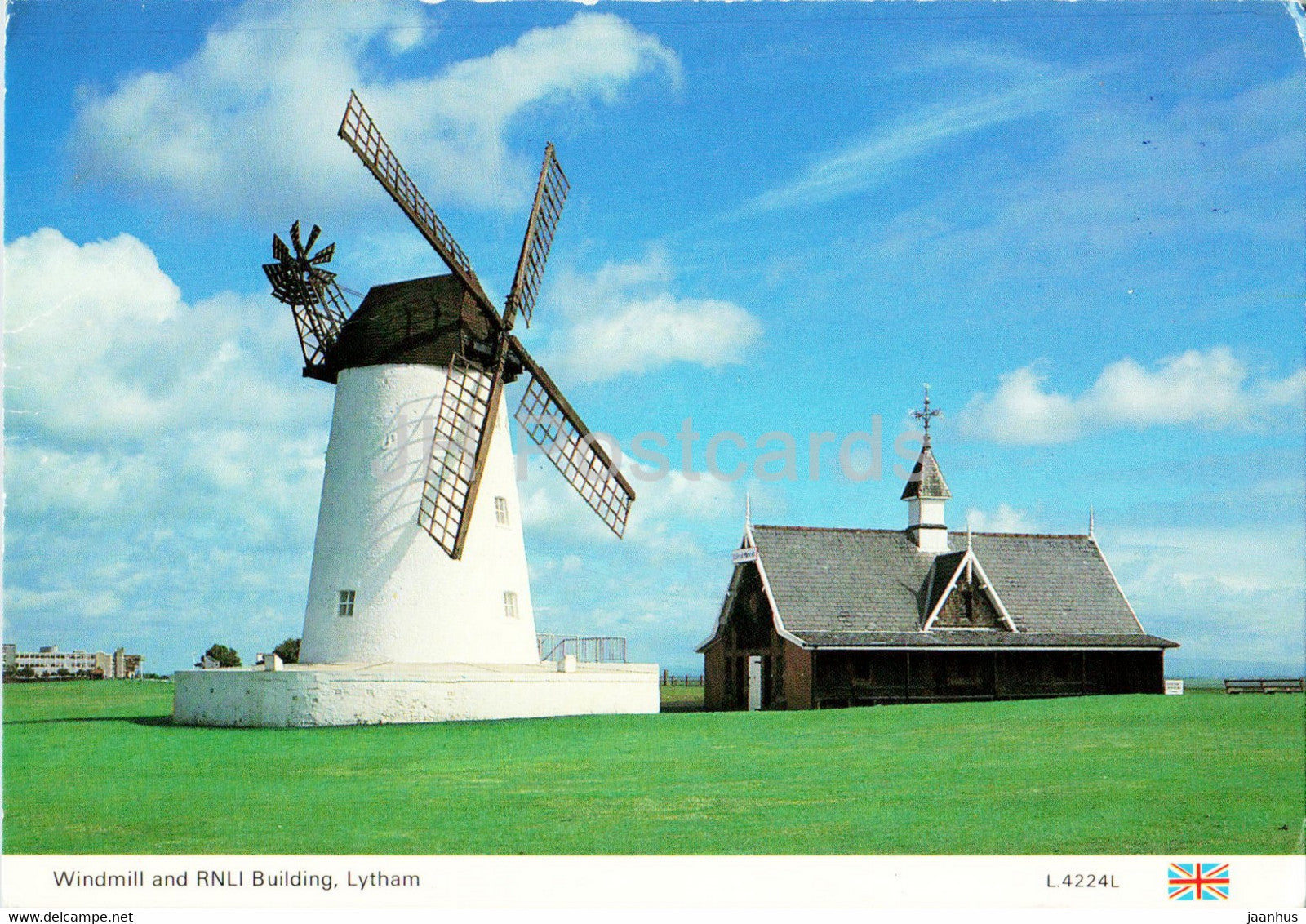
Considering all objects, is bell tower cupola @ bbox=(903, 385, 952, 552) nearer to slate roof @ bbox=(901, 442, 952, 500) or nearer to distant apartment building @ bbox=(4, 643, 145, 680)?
slate roof @ bbox=(901, 442, 952, 500)

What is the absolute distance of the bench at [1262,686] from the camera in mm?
28969

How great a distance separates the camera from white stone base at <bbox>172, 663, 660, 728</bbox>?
737 inches

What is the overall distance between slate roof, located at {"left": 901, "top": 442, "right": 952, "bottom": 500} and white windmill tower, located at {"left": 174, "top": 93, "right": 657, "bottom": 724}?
372 inches

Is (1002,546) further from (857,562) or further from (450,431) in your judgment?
(450,431)

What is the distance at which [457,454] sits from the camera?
795 inches

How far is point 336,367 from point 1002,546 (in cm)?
1545

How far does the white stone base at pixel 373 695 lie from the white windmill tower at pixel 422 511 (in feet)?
0.09

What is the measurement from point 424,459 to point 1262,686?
20797 millimetres

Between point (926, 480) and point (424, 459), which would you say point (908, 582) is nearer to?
point (926, 480)

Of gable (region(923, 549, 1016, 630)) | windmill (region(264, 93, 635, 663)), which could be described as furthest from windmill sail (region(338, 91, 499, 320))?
gable (region(923, 549, 1016, 630))

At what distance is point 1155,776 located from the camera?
485 inches

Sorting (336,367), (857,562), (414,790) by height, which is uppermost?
(336,367)
